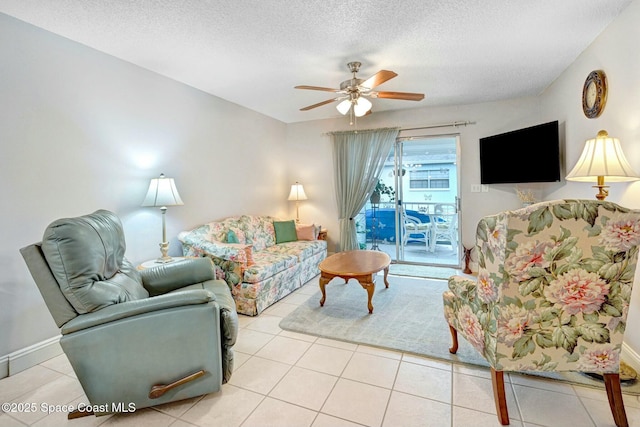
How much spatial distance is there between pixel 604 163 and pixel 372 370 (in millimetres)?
2013

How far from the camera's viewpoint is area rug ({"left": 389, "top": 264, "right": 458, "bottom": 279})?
164 inches

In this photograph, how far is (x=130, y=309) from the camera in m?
1.55

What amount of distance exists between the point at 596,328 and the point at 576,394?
0.61 meters

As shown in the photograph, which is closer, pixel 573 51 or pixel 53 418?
pixel 53 418

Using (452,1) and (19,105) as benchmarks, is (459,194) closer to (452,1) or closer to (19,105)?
(452,1)

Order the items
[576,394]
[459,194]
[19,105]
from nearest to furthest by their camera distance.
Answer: [576,394]
[19,105]
[459,194]

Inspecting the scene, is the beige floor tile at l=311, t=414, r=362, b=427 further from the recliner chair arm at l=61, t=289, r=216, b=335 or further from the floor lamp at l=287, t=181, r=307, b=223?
the floor lamp at l=287, t=181, r=307, b=223

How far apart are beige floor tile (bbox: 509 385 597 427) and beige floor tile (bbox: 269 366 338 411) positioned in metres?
1.04

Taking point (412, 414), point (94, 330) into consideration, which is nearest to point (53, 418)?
point (94, 330)

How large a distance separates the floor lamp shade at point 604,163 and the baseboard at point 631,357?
1073 mm

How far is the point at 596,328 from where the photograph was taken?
56.4 inches

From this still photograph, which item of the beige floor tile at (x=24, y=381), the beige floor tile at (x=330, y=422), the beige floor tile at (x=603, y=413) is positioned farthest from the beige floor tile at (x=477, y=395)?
the beige floor tile at (x=24, y=381)

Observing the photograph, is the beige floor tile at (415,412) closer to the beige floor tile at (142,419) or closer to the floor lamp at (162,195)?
the beige floor tile at (142,419)

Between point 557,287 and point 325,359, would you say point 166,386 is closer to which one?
point 325,359
